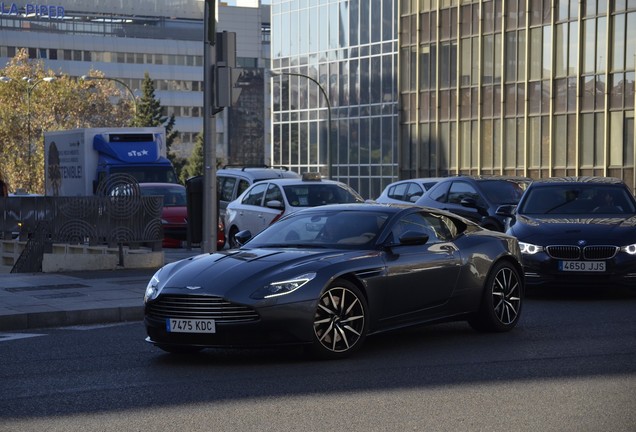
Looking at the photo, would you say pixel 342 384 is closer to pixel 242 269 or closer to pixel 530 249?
pixel 242 269

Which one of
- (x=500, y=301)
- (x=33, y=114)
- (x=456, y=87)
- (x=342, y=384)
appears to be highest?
(x=456, y=87)

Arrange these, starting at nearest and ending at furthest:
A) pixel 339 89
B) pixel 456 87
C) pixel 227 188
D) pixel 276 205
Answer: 1. pixel 276 205
2. pixel 227 188
3. pixel 456 87
4. pixel 339 89

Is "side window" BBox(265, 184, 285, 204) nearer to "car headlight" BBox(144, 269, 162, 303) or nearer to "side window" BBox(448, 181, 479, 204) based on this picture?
"side window" BBox(448, 181, 479, 204)

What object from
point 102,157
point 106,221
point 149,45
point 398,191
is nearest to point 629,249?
point 106,221

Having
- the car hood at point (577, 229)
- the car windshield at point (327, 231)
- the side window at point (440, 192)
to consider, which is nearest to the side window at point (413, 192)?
the side window at point (440, 192)

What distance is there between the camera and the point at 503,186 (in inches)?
941

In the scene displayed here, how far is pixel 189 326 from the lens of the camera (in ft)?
32.4

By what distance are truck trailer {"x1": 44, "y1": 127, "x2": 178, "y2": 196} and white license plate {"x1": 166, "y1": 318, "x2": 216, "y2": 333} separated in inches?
883

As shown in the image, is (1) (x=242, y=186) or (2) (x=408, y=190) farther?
(1) (x=242, y=186)

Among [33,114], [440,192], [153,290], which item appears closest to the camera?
[153,290]

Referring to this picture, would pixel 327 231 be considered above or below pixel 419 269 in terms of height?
above

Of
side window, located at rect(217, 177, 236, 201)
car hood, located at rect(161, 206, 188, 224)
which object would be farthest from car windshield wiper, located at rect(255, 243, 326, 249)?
side window, located at rect(217, 177, 236, 201)

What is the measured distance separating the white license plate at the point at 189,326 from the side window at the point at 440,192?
14625mm

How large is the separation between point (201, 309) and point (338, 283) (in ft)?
3.76
